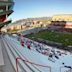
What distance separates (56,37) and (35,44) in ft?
0.45

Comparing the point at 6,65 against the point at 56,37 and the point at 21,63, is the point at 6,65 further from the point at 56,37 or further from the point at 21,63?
the point at 56,37

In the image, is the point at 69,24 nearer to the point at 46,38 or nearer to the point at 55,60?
the point at 46,38

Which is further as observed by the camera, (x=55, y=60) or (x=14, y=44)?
(x=14, y=44)

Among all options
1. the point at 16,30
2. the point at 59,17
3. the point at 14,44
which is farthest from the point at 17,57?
the point at 59,17

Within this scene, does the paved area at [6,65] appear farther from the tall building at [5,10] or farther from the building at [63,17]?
the building at [63,17]

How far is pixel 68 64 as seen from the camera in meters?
1.06

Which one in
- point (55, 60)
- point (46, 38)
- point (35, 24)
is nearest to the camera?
point (55, 60)

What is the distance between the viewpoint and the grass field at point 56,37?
1.11 meters

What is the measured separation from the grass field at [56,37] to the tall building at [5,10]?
0.68 feet

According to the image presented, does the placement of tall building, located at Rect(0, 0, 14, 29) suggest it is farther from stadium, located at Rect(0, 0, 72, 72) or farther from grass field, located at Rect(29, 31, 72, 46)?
grass field, located at Rect(29, 31, 72, 46)

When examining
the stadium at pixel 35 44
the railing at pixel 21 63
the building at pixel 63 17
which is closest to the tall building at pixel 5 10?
the stadium at pixel 35 44

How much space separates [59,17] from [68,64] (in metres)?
0.33

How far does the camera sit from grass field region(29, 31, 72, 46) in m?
1.11

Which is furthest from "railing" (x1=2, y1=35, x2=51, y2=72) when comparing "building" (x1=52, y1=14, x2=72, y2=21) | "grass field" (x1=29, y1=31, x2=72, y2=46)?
"building" (x1=52, y1=14, x2=72, y2=21)
